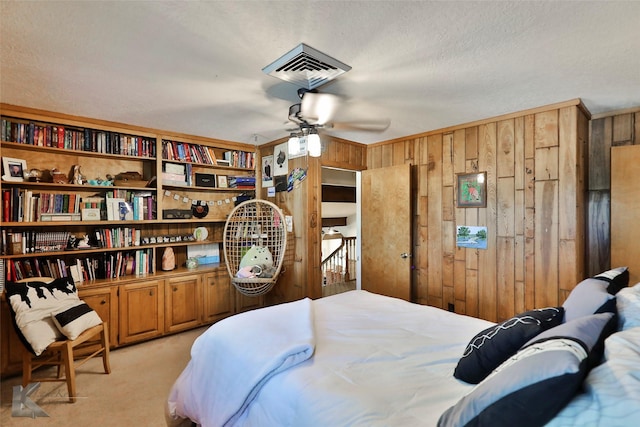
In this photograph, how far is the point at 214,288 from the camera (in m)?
3.76

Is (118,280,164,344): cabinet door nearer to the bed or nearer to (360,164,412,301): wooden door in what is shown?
the bed

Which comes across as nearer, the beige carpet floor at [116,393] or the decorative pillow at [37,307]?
the beige carpet floor at [116,393]

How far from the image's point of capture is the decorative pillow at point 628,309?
116 cm

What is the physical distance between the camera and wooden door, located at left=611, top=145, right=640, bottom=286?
2.62 metres

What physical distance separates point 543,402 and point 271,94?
93.5 inches

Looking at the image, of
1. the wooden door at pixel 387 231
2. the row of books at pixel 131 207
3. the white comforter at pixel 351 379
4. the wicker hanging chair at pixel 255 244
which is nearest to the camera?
the white comforter at pixel 351 379

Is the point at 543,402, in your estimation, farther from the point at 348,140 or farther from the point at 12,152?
the point at 12,152

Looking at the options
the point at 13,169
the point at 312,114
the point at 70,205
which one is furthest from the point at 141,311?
the point at 312,114

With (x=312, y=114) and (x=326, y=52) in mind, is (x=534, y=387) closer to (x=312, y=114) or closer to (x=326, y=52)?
(x=326, y=52)

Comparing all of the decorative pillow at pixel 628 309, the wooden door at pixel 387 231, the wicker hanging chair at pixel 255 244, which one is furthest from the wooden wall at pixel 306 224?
the decorative pillow at pixel 628 309

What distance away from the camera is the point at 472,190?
3.27m

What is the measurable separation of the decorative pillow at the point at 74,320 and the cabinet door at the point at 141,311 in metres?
0.55

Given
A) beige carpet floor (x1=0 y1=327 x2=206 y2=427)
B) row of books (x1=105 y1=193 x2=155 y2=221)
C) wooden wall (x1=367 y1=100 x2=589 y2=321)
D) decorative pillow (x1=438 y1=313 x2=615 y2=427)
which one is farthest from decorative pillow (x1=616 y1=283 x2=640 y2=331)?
row of books (x1=105 y1=193 x2=155 y2=221)

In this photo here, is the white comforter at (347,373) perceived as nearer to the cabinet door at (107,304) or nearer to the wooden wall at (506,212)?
the wooden wall at (506,212)
